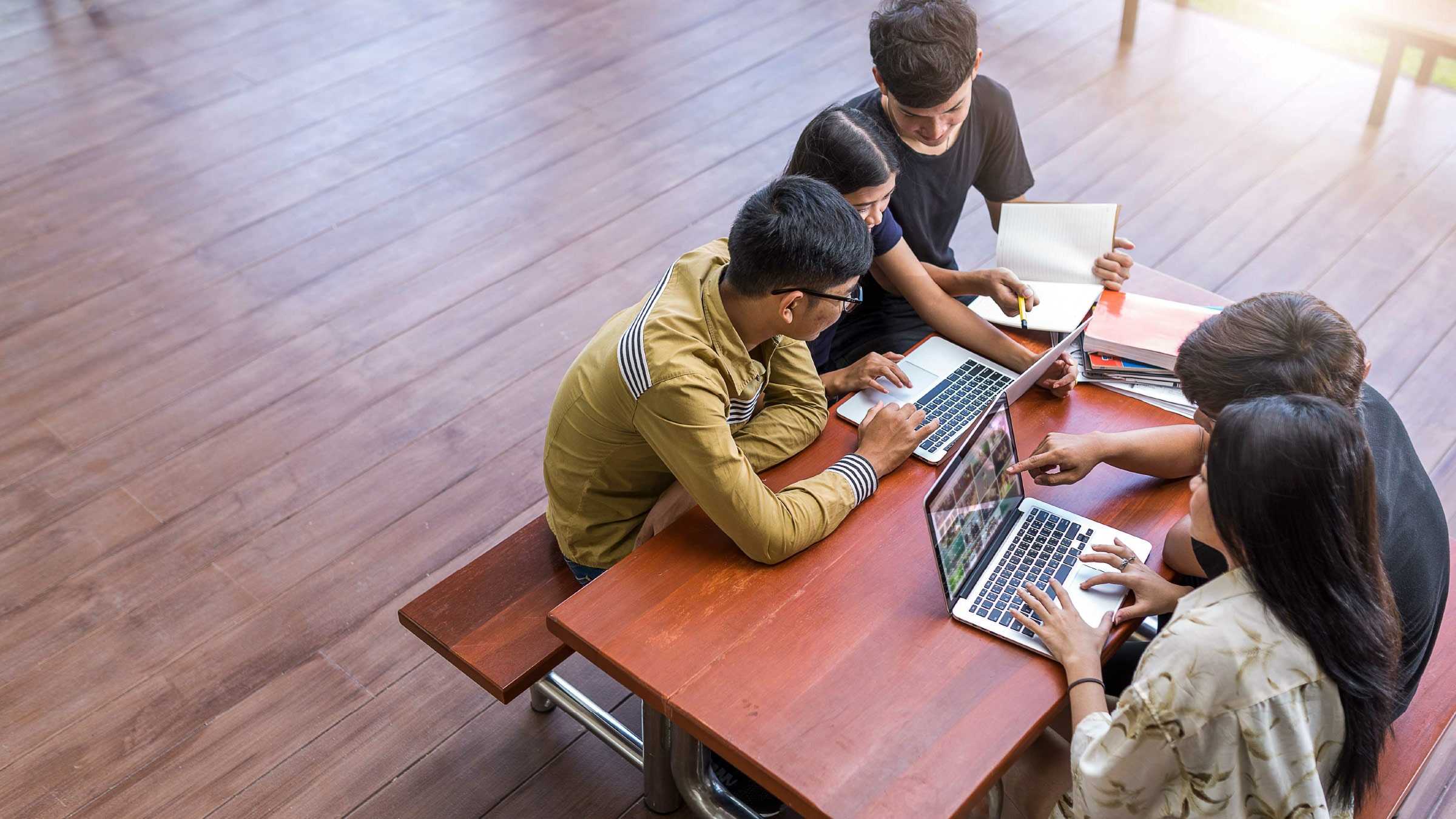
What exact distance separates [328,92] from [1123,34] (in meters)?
3.07

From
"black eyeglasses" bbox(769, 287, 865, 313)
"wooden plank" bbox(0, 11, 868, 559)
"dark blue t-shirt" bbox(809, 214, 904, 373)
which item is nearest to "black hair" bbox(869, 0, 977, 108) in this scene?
"dark blue t-shirt" bbox(809, 214, 904, 373)

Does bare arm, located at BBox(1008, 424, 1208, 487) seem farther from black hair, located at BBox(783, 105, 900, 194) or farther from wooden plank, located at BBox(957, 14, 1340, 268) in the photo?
wooden plank, located at BBox(957, 14, 1340, 268)

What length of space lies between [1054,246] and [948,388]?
45 centimetres

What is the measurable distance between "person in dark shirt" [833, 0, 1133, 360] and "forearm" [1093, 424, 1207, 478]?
474 millimetres

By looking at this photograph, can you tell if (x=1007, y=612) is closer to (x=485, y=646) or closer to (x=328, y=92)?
(x=485, y=646)

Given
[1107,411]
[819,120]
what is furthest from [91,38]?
[1107,411]

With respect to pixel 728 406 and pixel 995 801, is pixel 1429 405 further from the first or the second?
pixel 728 406

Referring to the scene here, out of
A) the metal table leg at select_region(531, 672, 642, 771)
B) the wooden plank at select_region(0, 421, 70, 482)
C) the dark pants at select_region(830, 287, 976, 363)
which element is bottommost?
the wooden plank at select_region(0, 421, 70, 482)

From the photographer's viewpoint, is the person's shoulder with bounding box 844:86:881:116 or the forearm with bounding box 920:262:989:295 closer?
the forearm with bounding box 920:262:989:295

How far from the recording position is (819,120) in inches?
84.2

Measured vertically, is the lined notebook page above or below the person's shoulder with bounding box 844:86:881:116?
below

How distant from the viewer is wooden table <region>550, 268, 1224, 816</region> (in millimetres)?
1470

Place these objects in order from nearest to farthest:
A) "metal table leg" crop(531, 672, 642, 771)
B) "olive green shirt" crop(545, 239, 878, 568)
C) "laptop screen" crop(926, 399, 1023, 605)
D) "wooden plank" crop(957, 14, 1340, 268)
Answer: "laptop screen" crop(926, 399, 1023, 605), "olive green shirt" crop(545, 239, 878, 568), "metal table leg" crop(531, 672, 642, 771), "wooden plank" crop(957, 14, 1340, 268)

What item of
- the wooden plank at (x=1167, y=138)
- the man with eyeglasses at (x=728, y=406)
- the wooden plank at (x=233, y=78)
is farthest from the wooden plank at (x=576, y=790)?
the wooden plank at (x=233, y=78)
